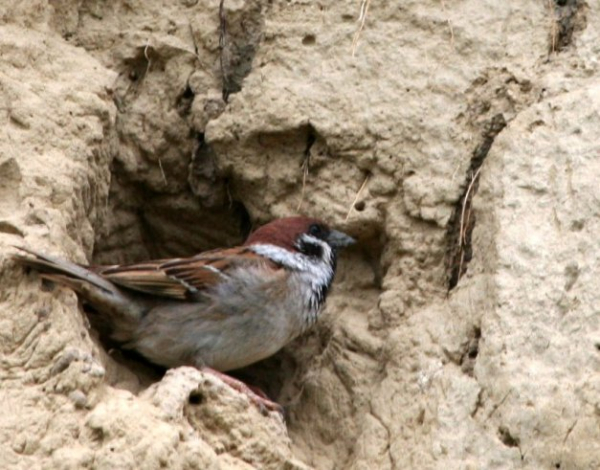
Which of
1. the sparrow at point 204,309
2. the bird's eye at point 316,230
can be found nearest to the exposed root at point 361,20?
the bird's eye at point 316,230

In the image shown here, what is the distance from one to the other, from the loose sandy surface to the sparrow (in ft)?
0.49

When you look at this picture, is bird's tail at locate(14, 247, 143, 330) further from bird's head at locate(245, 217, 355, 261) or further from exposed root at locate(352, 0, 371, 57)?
exposed root at locate(352, 0, 371, 57)

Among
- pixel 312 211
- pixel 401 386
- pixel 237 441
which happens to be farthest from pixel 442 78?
pixel 237 441

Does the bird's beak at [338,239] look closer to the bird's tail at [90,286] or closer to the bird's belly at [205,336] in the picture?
the bird's belly at [205,336]

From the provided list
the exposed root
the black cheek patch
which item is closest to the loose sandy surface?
the exposed root

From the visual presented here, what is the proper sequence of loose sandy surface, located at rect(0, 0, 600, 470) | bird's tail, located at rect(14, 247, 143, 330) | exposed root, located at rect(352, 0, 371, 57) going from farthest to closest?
exposed root, located at rect(352, 0, 371, 57) → bird's tail, located at rect(14, 247, 143, 330) → loose sandy surface, located at rect(0, 0, 600, 470)

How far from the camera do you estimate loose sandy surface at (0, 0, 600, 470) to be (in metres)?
4.13

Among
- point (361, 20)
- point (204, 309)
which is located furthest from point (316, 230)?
point (361, 20)

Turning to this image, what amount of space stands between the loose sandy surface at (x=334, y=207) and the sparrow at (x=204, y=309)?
15 cm

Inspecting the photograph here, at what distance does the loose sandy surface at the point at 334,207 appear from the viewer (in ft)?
13.6

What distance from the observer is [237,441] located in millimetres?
4273

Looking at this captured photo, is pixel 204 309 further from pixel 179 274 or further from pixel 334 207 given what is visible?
pixel 334 207

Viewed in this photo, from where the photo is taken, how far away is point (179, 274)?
4914 millimetres

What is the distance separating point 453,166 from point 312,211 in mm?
608
